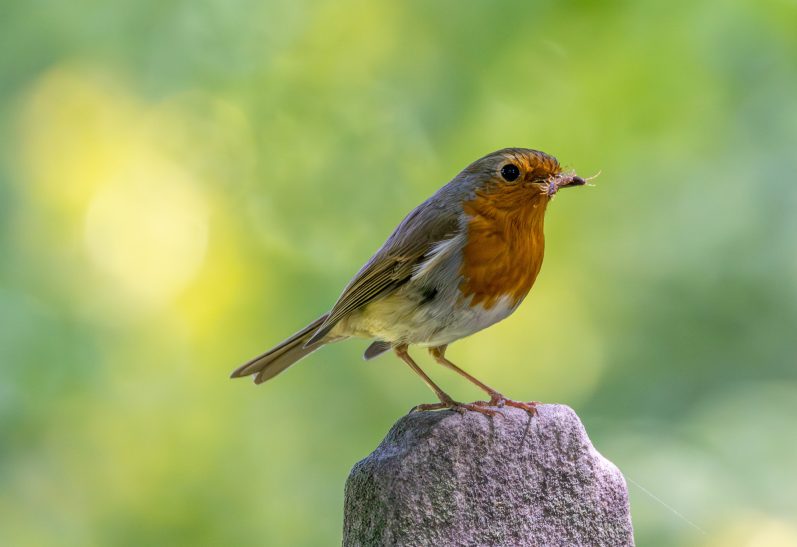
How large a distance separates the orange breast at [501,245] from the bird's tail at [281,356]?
680 mm

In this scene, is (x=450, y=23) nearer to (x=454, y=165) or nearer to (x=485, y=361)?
(x=454, y=165)

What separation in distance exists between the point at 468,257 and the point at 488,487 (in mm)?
702

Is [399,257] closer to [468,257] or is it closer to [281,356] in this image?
[468,257]

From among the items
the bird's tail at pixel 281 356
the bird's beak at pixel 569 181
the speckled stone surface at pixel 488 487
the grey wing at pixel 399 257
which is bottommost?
the speckled stone surface at pixel 488 487

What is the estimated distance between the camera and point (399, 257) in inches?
131

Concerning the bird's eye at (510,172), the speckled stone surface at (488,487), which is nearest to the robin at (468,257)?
the bird's eye at (510,172)

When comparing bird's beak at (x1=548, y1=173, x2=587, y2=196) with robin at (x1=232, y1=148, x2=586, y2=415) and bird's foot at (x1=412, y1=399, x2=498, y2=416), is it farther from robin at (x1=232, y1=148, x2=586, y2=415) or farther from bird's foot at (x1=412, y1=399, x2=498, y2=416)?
bird's foot at (x1=412, y1=399, x2=498, y2=416)

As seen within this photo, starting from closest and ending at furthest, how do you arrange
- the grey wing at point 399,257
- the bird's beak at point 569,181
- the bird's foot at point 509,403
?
the bird's foot at point 509,403, the bird's beak at point 569,181, the grey wing at point 399,257

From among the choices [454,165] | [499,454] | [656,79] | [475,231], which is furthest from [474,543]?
[656,79]

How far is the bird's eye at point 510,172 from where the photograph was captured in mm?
3234

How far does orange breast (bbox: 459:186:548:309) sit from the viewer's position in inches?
125

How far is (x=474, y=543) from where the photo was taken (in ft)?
9.06

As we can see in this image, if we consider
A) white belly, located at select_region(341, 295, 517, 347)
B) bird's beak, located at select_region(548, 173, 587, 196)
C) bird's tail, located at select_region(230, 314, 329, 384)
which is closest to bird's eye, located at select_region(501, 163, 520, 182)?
bird's beak, located at select_region(548, 173, 587, 196)

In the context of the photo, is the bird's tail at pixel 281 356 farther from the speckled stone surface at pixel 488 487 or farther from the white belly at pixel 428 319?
the speckled stone surface at pixel 488 487
